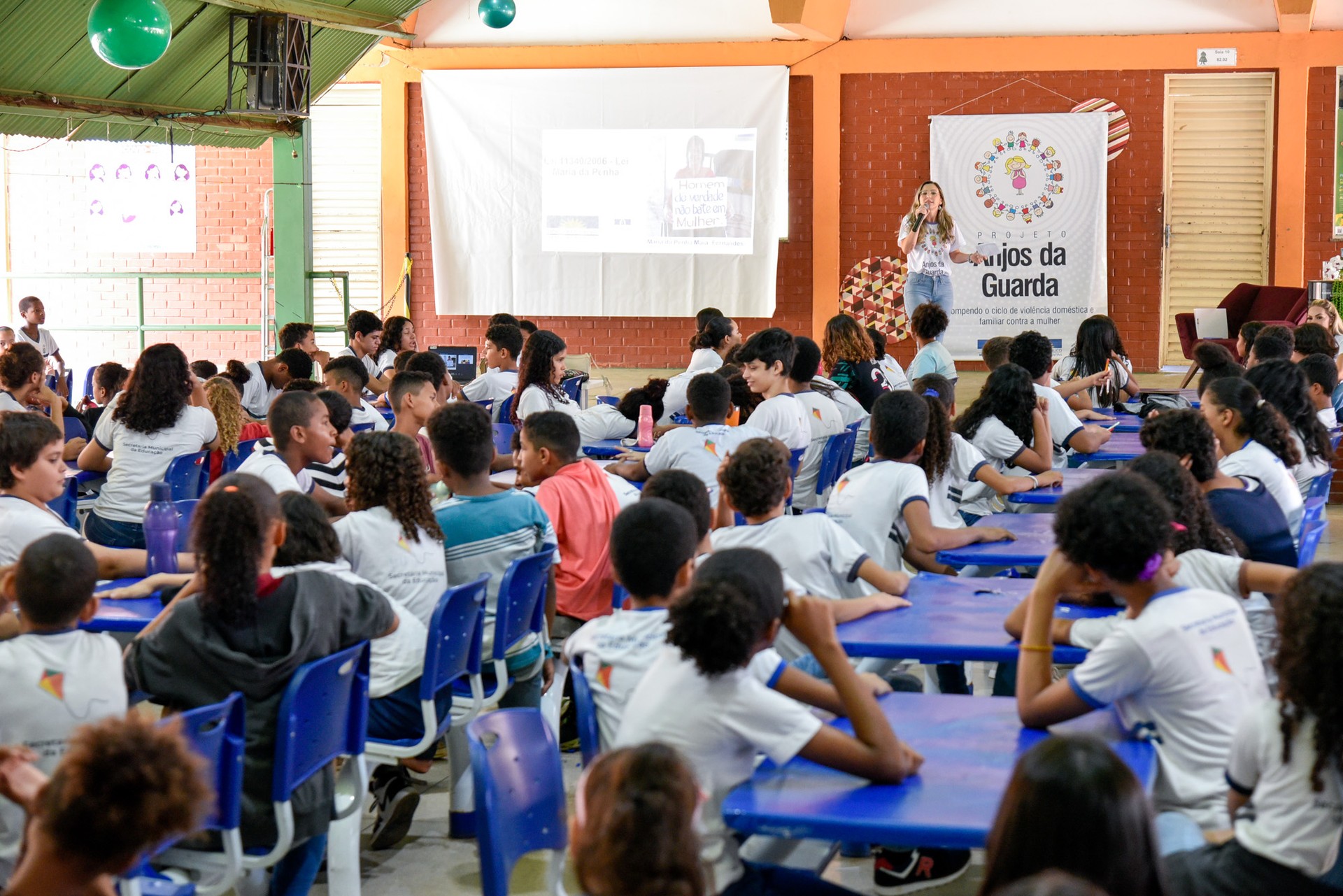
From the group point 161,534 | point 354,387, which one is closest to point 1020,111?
point 354,387

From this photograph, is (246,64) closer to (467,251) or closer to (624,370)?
(467,251)

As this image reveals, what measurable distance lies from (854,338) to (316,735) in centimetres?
510

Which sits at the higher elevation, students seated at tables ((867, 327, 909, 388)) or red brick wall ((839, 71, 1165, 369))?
red brick wall ((839, 71, 1165, 369))

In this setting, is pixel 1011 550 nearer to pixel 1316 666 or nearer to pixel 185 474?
pixel 1316 666

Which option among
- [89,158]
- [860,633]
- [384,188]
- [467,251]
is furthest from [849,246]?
[860,633]

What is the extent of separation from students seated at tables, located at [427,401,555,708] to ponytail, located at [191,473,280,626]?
105cm

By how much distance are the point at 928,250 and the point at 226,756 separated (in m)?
8.46

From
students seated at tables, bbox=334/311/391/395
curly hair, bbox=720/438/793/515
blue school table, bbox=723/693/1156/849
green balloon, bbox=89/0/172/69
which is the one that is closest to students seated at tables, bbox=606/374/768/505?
curly hair, bbox=720/438/793/515

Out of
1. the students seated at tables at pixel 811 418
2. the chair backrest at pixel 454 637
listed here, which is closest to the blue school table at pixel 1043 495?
the students seated at tables at pixel 811 418

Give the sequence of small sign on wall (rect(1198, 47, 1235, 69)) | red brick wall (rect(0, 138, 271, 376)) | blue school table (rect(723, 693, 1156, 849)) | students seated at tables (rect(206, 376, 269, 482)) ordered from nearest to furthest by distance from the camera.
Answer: blue school table (rect(723, 693, 1156, 849)) → students seated at tables (rect(206, 376, 269, 482)) → small sign on wall (rect(1198, 47, 1235, 69)) → red brick wall (rect(0, 138, 271, 376))

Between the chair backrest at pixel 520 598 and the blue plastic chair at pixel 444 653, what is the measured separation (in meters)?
0.06

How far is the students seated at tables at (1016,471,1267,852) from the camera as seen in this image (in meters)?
2.30

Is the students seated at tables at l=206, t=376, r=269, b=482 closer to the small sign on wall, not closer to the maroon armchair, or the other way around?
the maroon armchair

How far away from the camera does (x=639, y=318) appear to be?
12.5 meters
